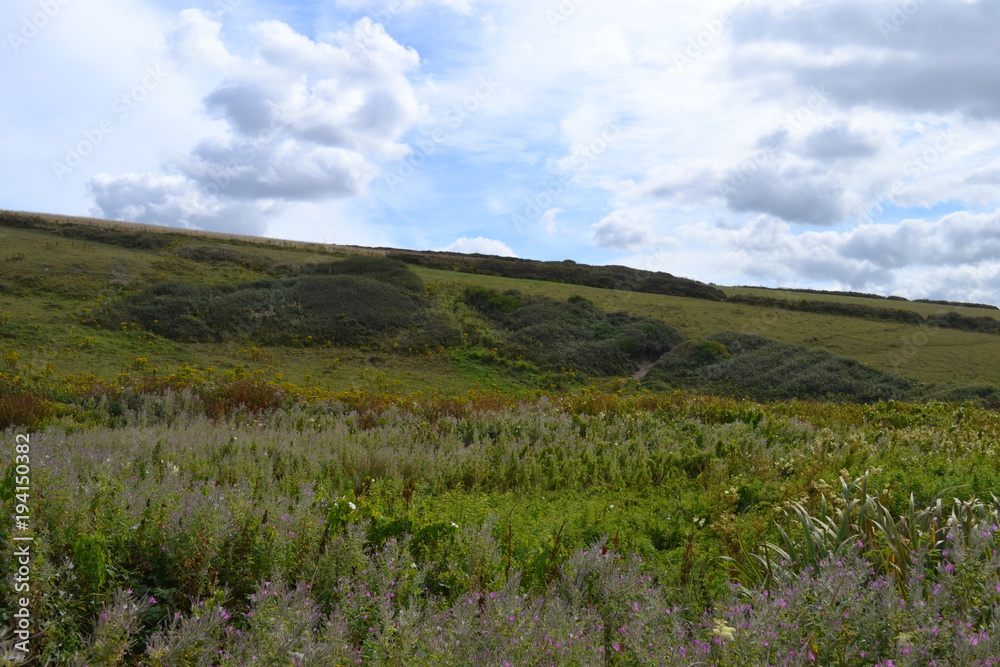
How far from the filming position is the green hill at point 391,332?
21.5 m

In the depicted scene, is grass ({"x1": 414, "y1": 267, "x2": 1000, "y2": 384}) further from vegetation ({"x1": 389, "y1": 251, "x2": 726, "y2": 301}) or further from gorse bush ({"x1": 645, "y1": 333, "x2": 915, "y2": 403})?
vegetation ({"x1": 389, "y1": 251, "x2": 726, "y2": 301})

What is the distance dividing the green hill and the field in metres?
0.65

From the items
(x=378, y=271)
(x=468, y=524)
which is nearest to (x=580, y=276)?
(x=378, y=271)

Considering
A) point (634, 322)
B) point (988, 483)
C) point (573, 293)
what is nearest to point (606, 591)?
point (988, 483)

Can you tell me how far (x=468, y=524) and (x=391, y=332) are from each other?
22.3 metres

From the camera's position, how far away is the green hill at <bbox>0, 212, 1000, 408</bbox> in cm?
2145

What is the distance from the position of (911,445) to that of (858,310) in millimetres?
40796

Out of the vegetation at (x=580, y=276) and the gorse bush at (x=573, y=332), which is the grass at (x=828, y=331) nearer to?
the gorse bush at (x=573, y=332)

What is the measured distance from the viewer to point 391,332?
1067 inches

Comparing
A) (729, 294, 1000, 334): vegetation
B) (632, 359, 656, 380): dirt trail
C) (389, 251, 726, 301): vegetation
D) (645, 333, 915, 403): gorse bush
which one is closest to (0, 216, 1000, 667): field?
(632, 359, 656, 380): dirt trail

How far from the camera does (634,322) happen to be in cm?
3216

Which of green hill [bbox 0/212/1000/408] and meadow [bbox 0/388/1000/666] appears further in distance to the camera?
green hill [bbox 0/212/1000/408]

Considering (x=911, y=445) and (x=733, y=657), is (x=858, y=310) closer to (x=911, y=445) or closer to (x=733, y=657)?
(x=911, y=445)

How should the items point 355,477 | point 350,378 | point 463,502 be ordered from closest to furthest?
point 463,502, point 355,477, point 350,378
